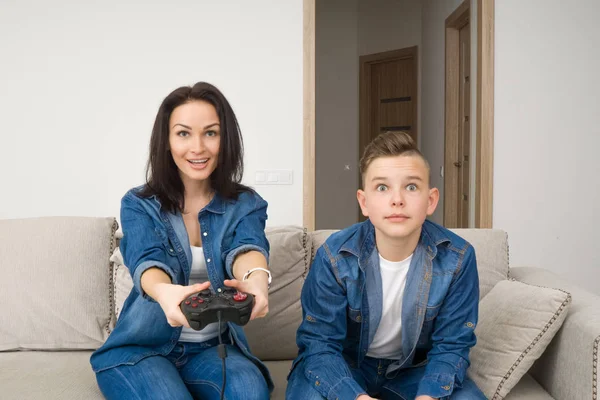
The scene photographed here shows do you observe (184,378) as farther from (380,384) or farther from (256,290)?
(380,384)

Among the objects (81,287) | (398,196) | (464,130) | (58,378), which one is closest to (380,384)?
(398,196)

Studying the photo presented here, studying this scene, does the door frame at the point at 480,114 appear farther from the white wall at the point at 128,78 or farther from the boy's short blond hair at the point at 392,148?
the boy's short blond hair at the point at 392,148

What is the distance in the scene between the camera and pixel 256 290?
1376mm

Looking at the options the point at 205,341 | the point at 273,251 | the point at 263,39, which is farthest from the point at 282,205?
the point at 205,341

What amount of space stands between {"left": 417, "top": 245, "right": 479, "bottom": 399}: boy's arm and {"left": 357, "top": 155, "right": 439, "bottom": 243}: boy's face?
16 centimetres

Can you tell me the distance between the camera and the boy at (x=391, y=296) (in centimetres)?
157

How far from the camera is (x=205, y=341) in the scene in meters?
1.64

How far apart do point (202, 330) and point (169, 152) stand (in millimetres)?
442

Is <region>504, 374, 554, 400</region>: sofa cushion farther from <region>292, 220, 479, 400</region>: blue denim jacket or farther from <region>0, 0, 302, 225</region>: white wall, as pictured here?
<region>0, 0, 302, 225</region>: white wall

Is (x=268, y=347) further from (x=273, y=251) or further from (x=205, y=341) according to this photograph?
(x=205, y=341)

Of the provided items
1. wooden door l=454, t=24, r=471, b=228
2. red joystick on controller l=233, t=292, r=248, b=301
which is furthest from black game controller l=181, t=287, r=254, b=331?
wooden door l=454, t=24, r=471, b=228

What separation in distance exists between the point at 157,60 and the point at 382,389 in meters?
2.66

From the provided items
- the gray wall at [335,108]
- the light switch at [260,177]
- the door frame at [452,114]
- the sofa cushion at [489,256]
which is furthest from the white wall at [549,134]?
the gray wall at [335,108]

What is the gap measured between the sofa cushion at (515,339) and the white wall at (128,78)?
83.7 inches
